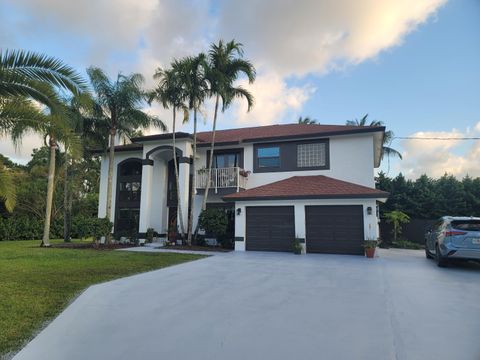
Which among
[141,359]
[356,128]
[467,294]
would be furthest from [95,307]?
[356,128]

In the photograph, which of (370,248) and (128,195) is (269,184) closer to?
(370,248)

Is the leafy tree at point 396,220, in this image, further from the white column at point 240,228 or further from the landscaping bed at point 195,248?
the landscaping bed at point 195,248

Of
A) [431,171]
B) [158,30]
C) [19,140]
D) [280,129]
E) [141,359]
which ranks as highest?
[158,30]

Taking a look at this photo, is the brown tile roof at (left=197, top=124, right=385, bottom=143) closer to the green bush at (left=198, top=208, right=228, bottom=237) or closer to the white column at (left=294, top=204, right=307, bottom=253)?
the white column at (left=294, top=204, right=307, bottom=253)

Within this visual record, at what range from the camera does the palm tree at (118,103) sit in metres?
16.6

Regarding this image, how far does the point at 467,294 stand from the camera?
650cm

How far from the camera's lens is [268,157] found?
676 inches

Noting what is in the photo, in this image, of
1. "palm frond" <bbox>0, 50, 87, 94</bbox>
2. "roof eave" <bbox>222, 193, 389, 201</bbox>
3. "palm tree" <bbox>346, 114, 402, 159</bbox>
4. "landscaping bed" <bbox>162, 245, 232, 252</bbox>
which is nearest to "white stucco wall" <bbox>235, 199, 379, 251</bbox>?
"roof eave" <bbox>222, 193, 389, 201</bbox>

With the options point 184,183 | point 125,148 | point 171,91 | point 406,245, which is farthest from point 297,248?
point 125,148

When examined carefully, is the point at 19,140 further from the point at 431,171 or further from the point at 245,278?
the point at 431,171

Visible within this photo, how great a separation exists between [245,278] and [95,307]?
3786 mm

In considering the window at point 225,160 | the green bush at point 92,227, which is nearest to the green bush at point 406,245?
the window at point 225,160

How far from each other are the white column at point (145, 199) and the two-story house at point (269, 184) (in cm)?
6

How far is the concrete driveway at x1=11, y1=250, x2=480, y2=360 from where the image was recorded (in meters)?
3.71
